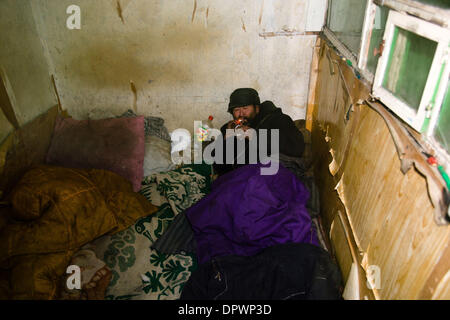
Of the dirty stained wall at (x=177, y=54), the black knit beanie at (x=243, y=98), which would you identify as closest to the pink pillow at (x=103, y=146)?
the dirty stained wall at (x=177, y=54)

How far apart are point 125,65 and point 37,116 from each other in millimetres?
740

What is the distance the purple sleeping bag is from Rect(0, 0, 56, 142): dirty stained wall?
135 cm

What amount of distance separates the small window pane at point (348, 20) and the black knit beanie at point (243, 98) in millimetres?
685

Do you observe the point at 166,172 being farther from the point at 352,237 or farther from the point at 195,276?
the point at 352,237

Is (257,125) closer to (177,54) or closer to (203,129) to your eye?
(203,129)

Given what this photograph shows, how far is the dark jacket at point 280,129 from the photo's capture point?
198 centimetres

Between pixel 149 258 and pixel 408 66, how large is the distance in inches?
57.7

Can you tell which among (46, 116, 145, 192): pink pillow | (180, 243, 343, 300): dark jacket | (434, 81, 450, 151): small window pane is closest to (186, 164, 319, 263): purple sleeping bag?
(180, 243, 343, 300): dark jacket

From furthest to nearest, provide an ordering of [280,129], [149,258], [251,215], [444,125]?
[280,129] < [149,258] < [251,215] < [444,125]

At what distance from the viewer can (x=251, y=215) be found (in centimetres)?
156

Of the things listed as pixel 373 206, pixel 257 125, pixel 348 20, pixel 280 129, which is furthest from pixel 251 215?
pixel 348 20

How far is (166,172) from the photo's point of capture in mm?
2373

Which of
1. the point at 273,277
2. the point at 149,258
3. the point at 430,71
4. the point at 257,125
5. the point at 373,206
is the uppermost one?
the point at 430,71

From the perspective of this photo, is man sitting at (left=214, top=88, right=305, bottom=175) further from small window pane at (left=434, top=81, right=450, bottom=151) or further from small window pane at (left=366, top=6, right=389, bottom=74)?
small window pane at (left=434, top=81, right=450, bottom=151)
